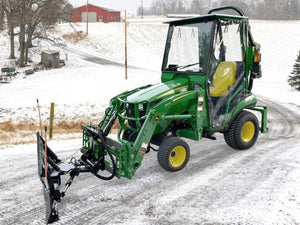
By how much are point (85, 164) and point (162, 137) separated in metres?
1.46

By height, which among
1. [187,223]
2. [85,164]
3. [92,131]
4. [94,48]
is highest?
[94,48]

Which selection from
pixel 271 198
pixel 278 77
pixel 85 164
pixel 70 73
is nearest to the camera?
pixel 271 198

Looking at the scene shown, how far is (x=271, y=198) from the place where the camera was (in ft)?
14.4

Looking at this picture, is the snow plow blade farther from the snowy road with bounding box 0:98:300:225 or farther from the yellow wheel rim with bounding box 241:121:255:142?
the yellow wheel rim with bounding box 241:121:255:142

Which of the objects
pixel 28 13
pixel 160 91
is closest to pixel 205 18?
pixel 160 91

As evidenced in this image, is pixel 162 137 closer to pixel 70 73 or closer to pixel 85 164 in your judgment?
pixel 85 164

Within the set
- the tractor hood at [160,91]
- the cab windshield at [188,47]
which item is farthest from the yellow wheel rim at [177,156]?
the cab windshield at [188,47]

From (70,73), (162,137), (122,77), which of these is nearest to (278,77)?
(122,77)

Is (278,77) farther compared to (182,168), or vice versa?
(278,77)

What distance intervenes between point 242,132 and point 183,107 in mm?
1841

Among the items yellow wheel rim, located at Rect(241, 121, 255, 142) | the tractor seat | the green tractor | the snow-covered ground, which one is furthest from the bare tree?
yellow wheel rim, located at Rect(241, 121, 255, 142)

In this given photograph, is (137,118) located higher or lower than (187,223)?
higher

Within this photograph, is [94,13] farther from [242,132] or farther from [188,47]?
[242,132]

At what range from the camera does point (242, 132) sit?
22.1 ft
